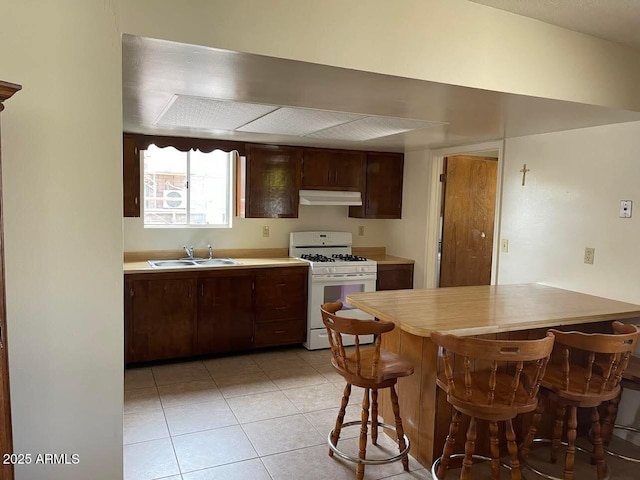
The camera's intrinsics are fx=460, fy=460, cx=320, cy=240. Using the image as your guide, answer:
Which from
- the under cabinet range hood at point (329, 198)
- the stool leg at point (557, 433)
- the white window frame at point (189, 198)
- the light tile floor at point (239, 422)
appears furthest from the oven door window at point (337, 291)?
the stool leg at point (557, 433)

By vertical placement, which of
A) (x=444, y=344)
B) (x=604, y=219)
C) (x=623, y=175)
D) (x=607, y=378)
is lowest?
(x=607, y=378)

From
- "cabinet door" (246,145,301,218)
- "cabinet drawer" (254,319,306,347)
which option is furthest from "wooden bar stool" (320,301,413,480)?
"cabinet door" (246,145,301,218)

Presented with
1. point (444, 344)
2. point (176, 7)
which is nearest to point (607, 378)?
point (444, 344)

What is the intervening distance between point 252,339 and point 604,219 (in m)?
3.03

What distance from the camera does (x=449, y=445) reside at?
2303 millimetres

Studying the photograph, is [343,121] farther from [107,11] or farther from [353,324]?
[107,11]

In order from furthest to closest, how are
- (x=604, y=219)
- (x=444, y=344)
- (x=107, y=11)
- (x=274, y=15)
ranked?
(x=604, y=219) → (x=444, y=344) → (x=274, y=15) → (x=107, y=11)

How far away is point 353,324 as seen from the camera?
224cm

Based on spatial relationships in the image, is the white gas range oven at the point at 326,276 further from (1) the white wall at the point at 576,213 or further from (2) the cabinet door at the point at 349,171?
(1) the white wall at the point at 576,213

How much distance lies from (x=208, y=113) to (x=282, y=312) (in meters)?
2.16

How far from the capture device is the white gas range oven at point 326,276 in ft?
14.7

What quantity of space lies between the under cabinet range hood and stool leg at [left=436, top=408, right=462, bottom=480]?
2811 mm

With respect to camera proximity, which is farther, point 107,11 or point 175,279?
point 175,279

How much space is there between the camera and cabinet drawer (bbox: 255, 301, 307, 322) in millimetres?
4344
